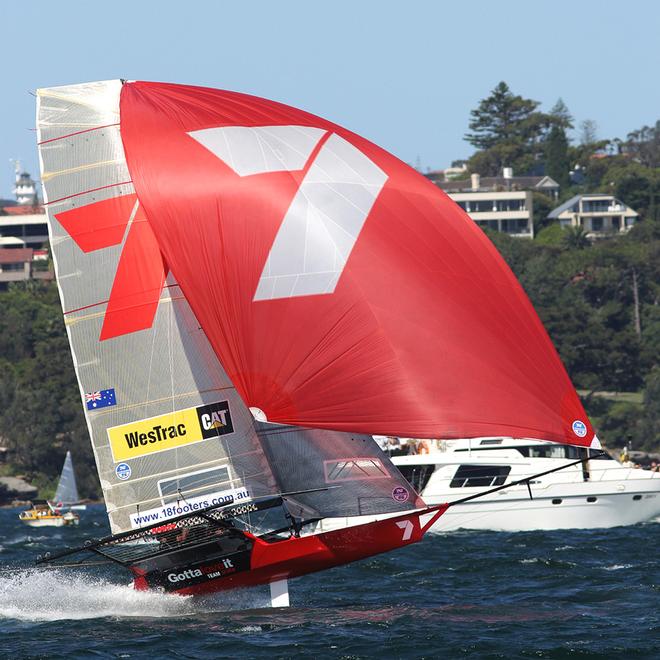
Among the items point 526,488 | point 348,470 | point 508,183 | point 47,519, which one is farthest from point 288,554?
point 508,183

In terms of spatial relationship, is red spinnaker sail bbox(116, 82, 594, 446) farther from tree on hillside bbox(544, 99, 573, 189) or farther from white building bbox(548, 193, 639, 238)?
tree on hillside bbox(544, 99, 573, 189)

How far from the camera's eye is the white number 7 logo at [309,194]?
1619 cm

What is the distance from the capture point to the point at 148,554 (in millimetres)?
17266

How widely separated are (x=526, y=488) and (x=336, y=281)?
48.1 feet

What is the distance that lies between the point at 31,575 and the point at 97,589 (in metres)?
1.66

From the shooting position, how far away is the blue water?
49.1 ft

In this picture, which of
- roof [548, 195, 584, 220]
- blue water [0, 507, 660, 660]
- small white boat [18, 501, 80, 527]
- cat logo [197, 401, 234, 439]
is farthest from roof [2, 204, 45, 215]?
cat logo [197, 401, 234, 439]

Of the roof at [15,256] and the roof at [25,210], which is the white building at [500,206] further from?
the roof at [25,210]

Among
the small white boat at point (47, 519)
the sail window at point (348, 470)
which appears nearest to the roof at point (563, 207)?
the small white boat at point (47, 519)

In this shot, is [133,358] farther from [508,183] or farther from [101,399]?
[508,183]

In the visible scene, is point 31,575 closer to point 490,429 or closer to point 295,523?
point 295,523

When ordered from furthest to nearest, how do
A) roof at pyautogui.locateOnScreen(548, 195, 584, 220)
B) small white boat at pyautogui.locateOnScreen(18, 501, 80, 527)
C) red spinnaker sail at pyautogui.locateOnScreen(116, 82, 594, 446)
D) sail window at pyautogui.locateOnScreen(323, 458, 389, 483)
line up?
roof at pyautogui.locateOnScreen(548, 195, 584, 220)
small white boat at pyautogui.locateOnScreen(18, 501, 80, 527)
sail window at pyautogui.locateOnScreen(323, 458, 389, 483)
red spinnaker sail at pyautogui.locateOnScreen(116, 82, 594, 446)

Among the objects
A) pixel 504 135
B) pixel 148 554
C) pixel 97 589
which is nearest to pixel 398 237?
pixel 148 554

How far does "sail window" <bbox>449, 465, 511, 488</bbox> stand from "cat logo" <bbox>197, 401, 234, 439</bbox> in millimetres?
13248
